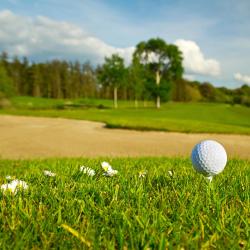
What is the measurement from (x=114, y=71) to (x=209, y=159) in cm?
5647

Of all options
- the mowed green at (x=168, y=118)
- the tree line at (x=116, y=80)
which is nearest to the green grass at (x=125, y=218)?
the mowed green at (x=168, y=118)

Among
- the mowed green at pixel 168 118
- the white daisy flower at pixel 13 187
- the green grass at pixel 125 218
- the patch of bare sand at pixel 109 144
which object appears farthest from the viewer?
the mowed green at pixel 168 118

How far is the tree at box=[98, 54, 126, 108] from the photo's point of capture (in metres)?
58.1

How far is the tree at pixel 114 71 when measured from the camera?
191 ft

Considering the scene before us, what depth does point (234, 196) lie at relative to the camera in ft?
8.01

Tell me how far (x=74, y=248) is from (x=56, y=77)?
3889 inches

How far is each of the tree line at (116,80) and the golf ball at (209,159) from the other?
1975 inches

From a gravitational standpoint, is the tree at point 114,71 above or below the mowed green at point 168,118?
above

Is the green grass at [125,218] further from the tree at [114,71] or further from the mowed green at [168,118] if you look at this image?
the tree at [114,71]

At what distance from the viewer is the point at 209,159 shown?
2586 mm

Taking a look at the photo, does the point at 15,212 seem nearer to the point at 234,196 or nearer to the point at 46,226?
the point at 46,226

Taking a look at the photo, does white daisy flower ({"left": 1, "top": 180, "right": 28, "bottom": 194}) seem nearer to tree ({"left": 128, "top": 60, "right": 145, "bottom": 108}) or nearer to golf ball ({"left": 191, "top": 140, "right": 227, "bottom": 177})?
golf ball ({"left": 191, "top": 140, "right": 227, "bottom": 177})

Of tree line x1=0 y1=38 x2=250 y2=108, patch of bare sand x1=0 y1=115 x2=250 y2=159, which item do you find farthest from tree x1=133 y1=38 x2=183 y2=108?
patch of bare sand x1=0 y1=115 x2=250 y2=159

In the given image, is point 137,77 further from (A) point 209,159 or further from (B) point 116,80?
(A) point 209,159
